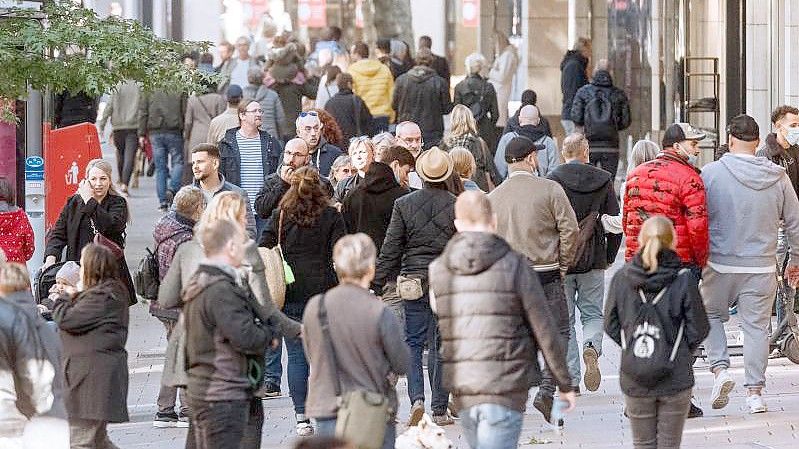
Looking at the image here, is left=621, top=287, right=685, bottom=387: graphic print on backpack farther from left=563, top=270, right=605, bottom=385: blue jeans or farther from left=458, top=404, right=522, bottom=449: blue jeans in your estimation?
left=563, top=270, right=605, bottom=385: blue jeans

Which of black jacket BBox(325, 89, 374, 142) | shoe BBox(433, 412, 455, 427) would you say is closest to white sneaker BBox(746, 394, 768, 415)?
shoe BBox(433, 412, 455, 427)

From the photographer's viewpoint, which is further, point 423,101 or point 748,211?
point 423,101

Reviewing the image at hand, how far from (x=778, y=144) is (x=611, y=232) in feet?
4.94

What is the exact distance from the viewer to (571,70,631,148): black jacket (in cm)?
2217

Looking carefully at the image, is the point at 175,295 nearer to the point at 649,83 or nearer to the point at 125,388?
the point at 125,388

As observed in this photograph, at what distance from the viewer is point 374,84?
23234 mm

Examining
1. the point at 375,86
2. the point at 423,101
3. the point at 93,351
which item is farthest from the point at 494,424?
the point at 375,86

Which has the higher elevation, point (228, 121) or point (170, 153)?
point (228, 121)

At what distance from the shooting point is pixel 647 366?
8.99 metres

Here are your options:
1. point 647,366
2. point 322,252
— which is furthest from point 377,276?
point 647,366

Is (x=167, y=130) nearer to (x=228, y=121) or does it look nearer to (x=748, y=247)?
(x=228, y=121)

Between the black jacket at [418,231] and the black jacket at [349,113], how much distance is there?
911 cm

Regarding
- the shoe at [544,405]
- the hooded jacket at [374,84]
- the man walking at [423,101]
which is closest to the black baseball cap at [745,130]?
the shoe at [544,405]

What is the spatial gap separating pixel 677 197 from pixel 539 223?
2.70 feet
